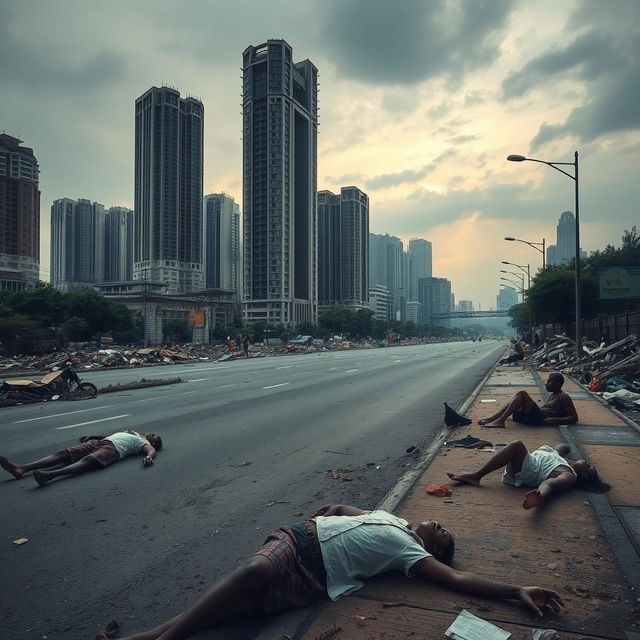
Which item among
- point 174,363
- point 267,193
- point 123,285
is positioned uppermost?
point 267,193

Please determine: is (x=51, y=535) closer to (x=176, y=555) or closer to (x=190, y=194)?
(x=176, y=555)

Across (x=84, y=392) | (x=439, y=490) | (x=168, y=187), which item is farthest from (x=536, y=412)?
(x=168, y=187)

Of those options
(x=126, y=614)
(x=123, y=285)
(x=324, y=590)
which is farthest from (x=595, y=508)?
(x=123, y=285)

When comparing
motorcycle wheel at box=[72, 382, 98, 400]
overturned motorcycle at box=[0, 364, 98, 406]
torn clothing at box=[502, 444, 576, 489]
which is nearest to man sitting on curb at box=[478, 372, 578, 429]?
torn clothing at box=[502, 444, 576, 489]

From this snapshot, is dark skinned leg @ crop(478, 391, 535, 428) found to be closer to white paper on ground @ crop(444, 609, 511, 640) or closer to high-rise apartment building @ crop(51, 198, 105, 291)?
white paper on ground @ crop(444, 609, 511, 640)

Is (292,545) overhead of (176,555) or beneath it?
overhead

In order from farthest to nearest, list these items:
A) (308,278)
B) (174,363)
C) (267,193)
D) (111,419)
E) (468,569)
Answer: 1. (308,278)
2. (267,193)
3. (174,363)
4. (111,419)
5. (468,569)

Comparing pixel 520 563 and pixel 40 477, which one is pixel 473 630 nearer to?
pixel 520 563

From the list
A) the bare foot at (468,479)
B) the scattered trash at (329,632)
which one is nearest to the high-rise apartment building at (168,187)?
the bare foot at (468,479)
